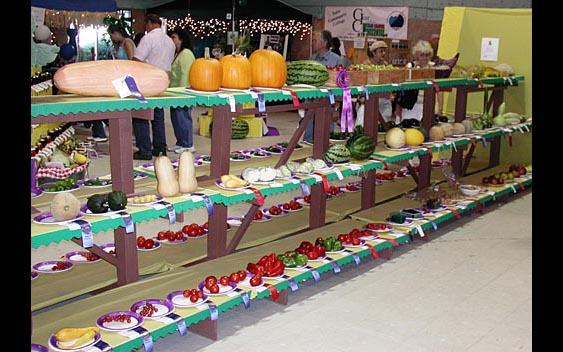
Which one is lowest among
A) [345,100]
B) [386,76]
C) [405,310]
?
[405,310]

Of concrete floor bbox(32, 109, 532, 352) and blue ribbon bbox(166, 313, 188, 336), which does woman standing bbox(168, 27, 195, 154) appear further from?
blue ribbon bbox(166, 313, 188, 336)

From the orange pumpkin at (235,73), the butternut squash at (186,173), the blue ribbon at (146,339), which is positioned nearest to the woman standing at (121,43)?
the orange pumpkin at (235,73)

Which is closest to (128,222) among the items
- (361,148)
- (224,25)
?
(361,148)

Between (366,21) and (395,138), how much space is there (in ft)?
39.4

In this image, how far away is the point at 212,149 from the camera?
4.73 meters

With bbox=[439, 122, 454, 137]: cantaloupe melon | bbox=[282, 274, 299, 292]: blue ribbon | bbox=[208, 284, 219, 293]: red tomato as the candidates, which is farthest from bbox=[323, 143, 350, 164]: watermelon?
bbox=[439, 122, 454, 137]: cantaloupe melon

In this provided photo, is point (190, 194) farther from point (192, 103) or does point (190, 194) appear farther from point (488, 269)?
point (488, 269)

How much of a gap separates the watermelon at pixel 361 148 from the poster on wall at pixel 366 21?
38.9ft

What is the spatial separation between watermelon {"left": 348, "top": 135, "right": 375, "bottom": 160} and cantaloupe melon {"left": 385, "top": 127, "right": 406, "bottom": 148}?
612 mm

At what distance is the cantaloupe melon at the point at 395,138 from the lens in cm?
637

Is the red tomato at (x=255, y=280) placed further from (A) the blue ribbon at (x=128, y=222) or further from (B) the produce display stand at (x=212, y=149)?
(A) the blue ribbon at (x=128, y=222)

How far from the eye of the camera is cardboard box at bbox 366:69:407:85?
19.5ft

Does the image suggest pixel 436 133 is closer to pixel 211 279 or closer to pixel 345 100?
pixel 345 100

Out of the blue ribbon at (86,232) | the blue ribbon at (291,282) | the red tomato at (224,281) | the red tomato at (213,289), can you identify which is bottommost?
the blue ribbon at (291,282)
